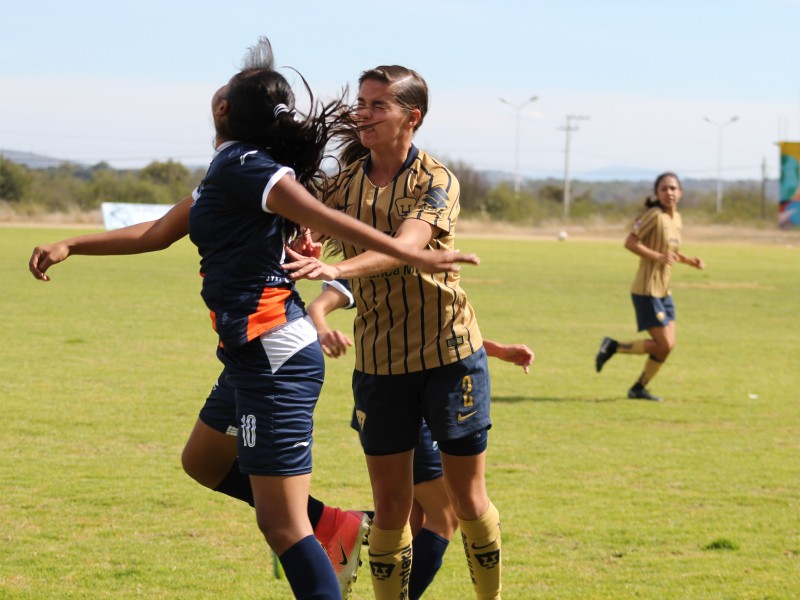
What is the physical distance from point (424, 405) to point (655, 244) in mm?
7512

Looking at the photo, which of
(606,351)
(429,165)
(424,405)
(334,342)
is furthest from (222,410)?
(606,351)

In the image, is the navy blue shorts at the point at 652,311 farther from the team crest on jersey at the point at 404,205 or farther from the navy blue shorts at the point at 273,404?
the navy blue shorts at the point at 273,404

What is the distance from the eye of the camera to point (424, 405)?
14.9 ft

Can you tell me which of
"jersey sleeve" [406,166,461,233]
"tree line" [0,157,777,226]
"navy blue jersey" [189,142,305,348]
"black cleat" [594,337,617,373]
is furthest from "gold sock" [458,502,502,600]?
"tree line" [0,157,777,226]

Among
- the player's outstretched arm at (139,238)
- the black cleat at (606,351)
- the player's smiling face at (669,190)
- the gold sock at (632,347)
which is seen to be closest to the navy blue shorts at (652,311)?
the gold sock at (632,347)

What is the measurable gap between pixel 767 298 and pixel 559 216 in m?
59.4

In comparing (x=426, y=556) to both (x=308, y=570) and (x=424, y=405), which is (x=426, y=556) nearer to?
(x=424, y=405)

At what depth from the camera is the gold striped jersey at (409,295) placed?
442 centimetres

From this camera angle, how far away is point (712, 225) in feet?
242

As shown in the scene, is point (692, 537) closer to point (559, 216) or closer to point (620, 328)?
point (620, 328)

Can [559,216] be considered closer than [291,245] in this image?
No

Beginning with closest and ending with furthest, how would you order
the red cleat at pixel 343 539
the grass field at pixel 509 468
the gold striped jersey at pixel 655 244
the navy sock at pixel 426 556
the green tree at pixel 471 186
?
the red cleat at pixel 343 539 < the navy sock at pixel 426 556 < the grass field at pixel 509 468 < the gold striped jersey at pixel 655 244 < the green tree at pixel 471 186

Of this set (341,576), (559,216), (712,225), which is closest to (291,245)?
(341,576)

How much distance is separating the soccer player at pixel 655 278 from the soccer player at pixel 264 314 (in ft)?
25.7
